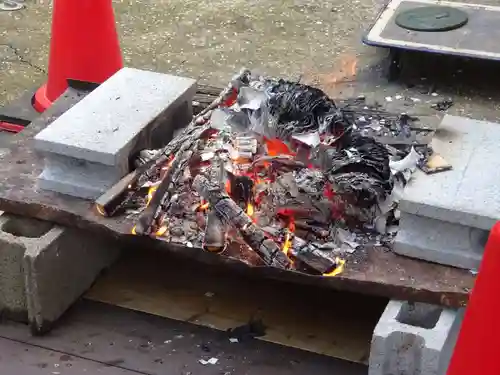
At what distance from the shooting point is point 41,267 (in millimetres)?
3451

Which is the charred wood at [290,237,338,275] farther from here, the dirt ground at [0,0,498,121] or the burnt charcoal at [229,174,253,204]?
the dirt ground at [0,0,498,121]

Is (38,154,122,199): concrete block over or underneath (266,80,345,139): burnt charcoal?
underneath

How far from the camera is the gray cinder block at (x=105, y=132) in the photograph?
3670 mm

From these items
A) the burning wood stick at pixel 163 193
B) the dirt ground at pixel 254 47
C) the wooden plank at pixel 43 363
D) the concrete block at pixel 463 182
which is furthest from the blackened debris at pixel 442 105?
the wooden plank at pixel 43 363

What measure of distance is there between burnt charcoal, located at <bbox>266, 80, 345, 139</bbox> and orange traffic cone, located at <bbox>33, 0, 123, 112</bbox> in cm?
143

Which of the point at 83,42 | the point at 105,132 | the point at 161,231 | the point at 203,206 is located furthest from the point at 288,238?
the point at 83,42

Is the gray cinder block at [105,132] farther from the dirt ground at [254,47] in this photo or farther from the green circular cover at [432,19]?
the green circular cover at [432,19]

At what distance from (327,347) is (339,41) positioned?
3.53 m

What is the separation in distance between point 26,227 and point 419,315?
1.82 meters

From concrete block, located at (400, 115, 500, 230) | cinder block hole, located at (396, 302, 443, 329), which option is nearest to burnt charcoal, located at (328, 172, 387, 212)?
concrete block, located at (400, 115, 500, 230)

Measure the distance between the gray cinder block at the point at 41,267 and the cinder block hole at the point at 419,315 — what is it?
4.87ft

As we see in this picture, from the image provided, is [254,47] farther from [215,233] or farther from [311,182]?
[215,233]

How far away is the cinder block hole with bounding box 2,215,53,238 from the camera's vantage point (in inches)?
146

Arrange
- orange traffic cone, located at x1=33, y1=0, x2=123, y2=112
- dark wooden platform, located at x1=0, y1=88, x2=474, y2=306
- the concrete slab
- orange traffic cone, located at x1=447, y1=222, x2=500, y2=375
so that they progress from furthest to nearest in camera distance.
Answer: orange traffic cone, located at x1=33, y1=0, x2=123, y2=112, the concrete slab, dark wooden platform, located at x1=0, y1=88, x2=474, y2=306, orange traffic cone, located at x1=447, y1=222, x2=500, y2=375
